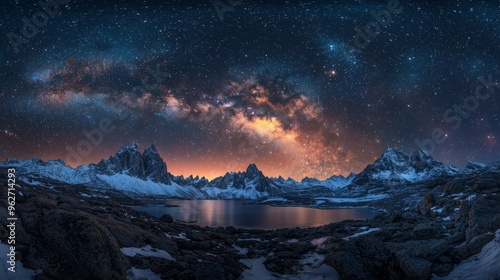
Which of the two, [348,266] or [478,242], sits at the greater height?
[478,242]

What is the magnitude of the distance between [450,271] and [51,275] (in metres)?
23.4

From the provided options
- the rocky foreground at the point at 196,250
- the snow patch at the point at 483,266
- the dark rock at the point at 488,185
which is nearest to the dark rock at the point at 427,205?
the dark rock at the point at 488,185

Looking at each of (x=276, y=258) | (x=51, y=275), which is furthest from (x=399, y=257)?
(x=51, y=275)

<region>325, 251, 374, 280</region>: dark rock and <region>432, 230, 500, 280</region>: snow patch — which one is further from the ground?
<region>432, 230, 500, 280</region>: snow patch

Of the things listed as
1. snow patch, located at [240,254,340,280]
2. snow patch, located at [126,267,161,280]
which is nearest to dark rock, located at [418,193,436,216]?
snow patch, located at [240,254,340,280]

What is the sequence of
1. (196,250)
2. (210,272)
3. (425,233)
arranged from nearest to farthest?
1. (210,272)
2. (196,250)
3. (425,233)

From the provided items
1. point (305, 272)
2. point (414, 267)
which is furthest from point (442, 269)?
point (305, 272)

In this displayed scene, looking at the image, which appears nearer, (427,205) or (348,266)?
(348,266)

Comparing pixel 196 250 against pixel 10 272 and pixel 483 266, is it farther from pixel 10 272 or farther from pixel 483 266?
pixel 483 266

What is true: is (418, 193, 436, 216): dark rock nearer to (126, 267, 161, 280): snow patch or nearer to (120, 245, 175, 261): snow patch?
(120, 245, 175, 261): snow patch

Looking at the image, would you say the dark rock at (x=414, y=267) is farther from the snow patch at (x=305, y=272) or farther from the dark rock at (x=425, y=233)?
the dark rock at (x=425, y=233)

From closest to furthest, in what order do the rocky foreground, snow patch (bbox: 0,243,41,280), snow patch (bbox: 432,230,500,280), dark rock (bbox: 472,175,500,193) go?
snow patch (bbox: 0,243,41,280) → the rocky foreground → snow patch (bbox: 432,230,500,280) → dark rock (bbox: 472,175,500,193)

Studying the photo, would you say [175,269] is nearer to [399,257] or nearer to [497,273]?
[399,257]

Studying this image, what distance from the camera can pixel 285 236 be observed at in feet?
126
